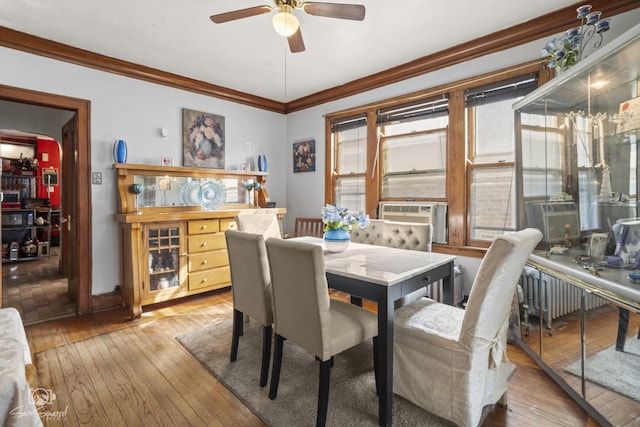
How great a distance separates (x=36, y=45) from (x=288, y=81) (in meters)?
2.48

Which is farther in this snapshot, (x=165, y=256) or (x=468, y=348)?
(x=165, y=256)

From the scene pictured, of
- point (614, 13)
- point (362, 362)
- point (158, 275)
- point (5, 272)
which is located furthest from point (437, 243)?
point (5, 272)

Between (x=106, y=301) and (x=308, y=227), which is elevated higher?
(x=308, y=227)

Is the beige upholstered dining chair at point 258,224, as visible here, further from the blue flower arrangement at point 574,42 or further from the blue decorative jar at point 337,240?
the blue flower arrangement at point 574,42

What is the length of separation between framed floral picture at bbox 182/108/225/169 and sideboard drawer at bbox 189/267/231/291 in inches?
54.5

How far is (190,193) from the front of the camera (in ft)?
13.1

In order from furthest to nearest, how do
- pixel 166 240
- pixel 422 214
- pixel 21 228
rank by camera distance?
pixel 21 228 → pixel 422 214 → pixel 166 240

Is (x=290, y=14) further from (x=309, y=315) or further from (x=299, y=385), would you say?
(x=299, y=385)

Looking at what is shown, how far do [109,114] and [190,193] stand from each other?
3.88ft

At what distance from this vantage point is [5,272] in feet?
16.7

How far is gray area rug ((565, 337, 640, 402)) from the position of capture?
57.3 inches

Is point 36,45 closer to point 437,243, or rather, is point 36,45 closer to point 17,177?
point 437,243

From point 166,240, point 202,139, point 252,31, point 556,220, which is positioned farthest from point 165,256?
point 556,220

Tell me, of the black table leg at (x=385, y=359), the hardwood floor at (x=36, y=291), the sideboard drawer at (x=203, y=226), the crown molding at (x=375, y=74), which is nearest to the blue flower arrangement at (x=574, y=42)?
the crown molding at (x=375, y=74)
